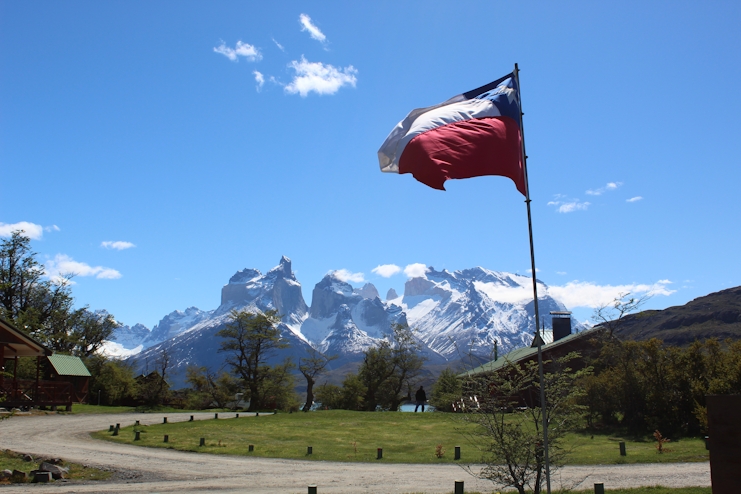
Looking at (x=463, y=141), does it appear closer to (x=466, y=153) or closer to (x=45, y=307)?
(x=466, y=153)

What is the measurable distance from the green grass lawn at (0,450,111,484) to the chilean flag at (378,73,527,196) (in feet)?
44.9

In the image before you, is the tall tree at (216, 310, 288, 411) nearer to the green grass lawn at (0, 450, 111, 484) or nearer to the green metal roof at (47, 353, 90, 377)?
the green metal roof at (47, 353, 90, 377)

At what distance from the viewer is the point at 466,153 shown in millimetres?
10898

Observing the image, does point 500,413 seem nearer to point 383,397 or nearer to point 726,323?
point 383,397

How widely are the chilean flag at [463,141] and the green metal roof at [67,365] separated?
48328mm

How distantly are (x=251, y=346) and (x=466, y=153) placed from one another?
1882 inches

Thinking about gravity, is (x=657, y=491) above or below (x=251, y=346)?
below

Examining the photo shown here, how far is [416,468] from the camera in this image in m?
20.1

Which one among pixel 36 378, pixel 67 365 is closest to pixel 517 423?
pixel 36 378

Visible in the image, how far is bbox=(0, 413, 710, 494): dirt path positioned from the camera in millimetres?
16047

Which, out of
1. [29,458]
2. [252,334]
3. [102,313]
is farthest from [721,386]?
[102,313]

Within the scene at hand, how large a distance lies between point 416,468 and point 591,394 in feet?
52.8

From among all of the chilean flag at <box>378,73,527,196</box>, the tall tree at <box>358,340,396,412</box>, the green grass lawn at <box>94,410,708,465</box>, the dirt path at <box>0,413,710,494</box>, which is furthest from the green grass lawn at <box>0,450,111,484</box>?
the tall tree at <box>358,340,396,412</box>

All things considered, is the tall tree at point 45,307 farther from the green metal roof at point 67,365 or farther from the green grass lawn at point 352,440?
the green grass lawn at point 352,440
